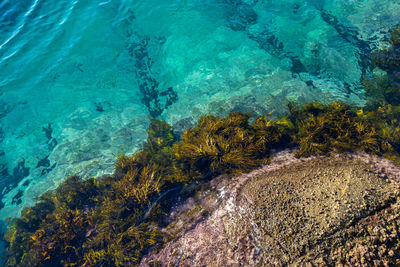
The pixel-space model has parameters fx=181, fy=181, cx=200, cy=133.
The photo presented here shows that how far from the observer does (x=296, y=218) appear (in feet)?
8.41

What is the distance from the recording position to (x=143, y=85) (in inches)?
383

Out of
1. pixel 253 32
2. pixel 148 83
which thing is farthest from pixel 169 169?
pixel 253 32

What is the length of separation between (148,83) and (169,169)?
21.0ft

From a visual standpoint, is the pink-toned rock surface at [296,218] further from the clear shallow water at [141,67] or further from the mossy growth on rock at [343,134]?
the clear shallow water at [141,67]

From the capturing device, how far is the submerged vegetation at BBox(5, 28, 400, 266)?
3.68 metres

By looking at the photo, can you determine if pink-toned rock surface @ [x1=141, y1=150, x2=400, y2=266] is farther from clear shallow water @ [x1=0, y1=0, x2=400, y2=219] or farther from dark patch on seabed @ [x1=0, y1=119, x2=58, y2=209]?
dark patch on seabed @ [x1=0, y1=119, x2=58, y2=209]

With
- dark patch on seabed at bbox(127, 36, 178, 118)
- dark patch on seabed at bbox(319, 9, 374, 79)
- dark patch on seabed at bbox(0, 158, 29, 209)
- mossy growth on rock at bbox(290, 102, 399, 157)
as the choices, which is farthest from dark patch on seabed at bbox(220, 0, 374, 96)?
dark patch on seabed at bbox(0, 158, 29, 209)

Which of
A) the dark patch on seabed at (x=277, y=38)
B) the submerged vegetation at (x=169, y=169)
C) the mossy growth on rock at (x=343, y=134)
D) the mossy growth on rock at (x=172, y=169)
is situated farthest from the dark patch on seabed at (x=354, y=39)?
the mossy growth on rock at (x=343, y=134)

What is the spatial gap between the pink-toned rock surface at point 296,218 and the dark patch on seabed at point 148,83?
6221 mm

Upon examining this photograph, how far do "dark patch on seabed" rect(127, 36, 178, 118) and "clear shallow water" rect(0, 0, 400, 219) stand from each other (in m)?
0.06

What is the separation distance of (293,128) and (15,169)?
12842mm

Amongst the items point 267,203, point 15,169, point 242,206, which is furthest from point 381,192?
point 15,169

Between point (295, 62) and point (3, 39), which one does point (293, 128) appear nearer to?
point (295, 62)

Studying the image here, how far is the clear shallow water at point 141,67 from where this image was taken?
7.78 m
